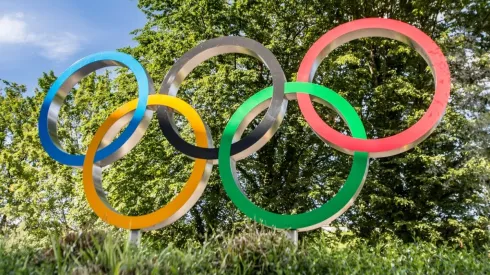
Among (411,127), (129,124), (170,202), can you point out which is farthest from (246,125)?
(411,127)

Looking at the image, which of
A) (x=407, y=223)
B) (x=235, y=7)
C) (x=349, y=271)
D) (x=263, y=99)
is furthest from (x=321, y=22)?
(x=349, y=271)

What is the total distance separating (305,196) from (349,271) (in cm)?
817

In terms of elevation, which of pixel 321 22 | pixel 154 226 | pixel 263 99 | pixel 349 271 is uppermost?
pixel 321 22

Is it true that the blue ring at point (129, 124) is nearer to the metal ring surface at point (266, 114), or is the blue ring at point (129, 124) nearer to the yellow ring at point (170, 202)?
the yellow ring at point (170, 202)

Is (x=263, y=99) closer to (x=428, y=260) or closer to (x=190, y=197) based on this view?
(x=190, y=197)

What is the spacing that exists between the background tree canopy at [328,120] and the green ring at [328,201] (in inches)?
251

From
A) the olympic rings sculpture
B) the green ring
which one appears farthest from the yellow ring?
the green ring

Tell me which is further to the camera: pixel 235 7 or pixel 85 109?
pixel 85 109

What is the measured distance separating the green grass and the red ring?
1447mm

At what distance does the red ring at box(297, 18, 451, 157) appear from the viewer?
6.51 meters

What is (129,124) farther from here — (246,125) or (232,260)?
(232,260)

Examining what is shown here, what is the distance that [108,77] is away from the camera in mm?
20734

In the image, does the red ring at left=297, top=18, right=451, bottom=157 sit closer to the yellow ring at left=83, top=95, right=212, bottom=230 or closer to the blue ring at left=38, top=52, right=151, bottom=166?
the yellow ring at left=83, top=95, right=212, bottom=230

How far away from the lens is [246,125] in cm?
750
